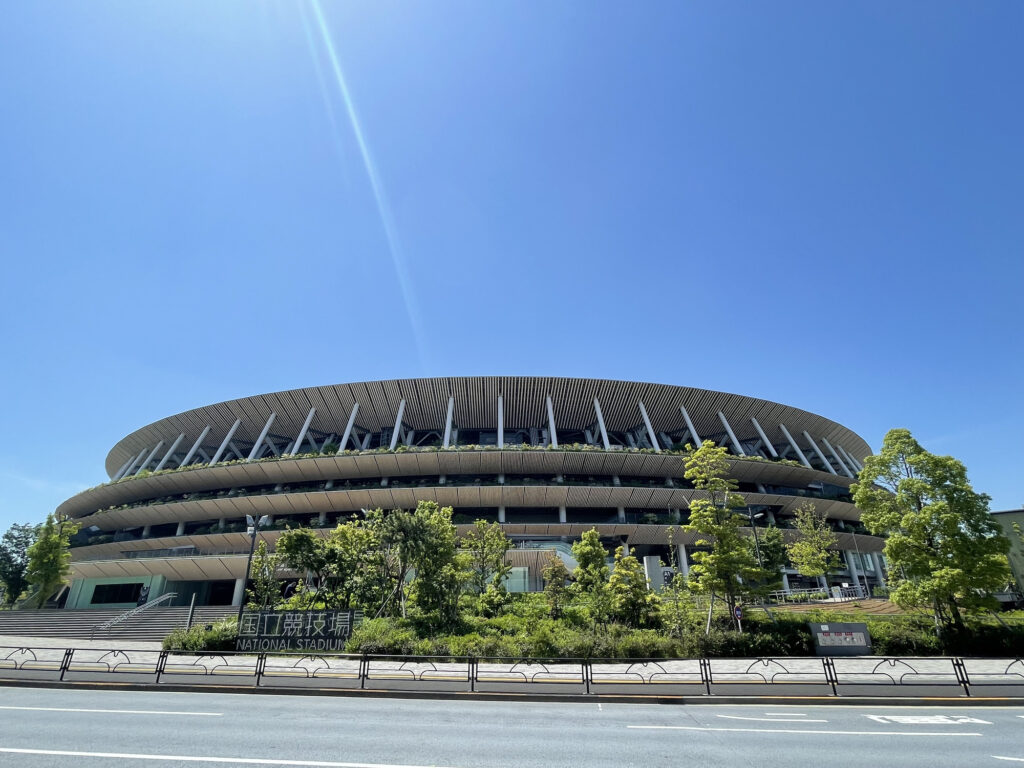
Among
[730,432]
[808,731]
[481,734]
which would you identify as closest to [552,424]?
[730,432]

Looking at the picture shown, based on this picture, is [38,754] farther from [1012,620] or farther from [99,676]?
[1012,620]

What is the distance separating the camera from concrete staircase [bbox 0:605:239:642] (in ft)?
85.4

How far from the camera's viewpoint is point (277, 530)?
35.9 meters

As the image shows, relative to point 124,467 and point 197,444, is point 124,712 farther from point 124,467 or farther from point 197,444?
point 124,467

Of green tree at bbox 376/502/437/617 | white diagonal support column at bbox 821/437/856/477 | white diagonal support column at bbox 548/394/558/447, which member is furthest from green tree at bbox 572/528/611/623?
white diagonal support column at bbox 821/437/856/477

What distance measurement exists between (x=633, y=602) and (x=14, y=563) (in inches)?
1942

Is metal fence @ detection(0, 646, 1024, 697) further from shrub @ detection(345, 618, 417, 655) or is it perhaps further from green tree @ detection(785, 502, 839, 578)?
green tree @ detection(785, 502, 839, 578)

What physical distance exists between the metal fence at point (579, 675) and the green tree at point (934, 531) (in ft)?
7.03

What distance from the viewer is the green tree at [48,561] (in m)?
34.2

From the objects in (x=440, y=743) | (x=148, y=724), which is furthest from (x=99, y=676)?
(x=440, y=743)

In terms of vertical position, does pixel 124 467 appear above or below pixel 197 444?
above

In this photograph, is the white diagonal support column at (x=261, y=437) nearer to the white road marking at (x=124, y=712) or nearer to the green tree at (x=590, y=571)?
the green tree at (x=590, y=571)

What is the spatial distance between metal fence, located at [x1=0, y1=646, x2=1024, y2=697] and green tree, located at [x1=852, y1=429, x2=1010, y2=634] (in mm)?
2142

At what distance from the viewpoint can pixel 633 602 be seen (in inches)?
795
